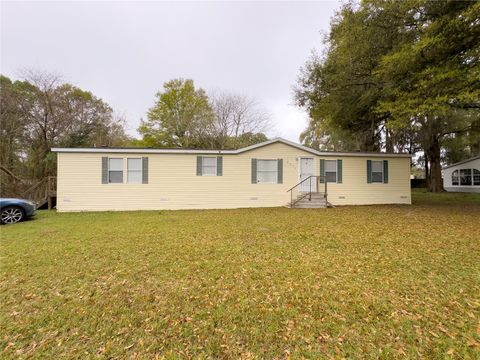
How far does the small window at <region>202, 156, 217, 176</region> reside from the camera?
11.0 meters

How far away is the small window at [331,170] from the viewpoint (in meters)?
11.6

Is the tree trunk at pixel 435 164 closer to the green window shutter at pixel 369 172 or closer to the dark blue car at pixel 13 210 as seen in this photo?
the green window shutter at pixel 369 172

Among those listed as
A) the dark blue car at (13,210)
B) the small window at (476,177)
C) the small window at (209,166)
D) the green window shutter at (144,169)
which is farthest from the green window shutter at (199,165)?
the small window at (476,177)

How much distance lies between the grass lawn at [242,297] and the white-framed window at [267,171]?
617cm

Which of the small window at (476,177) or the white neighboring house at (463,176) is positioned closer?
the small window at (476,177)

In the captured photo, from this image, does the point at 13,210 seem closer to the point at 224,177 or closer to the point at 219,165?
the point at 219,165

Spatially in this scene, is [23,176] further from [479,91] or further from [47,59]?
[479,91]

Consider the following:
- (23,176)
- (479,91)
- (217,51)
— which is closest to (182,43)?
(217,51)

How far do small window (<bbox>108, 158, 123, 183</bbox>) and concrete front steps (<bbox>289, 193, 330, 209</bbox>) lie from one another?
8.58 meters

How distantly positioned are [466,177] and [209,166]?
23672 millimetres

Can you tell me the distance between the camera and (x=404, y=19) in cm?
823

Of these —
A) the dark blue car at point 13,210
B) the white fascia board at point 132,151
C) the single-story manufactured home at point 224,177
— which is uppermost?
the white fascia board at point 132,151

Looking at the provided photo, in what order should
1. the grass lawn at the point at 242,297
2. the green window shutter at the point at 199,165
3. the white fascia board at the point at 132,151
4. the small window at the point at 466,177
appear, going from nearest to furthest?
the grass lawn at the point at 242,297
the white fascia board at the point at 132,151
the green window shutter at the point at 199,165
the small window at the point at 466,177

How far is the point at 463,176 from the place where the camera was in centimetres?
1989
